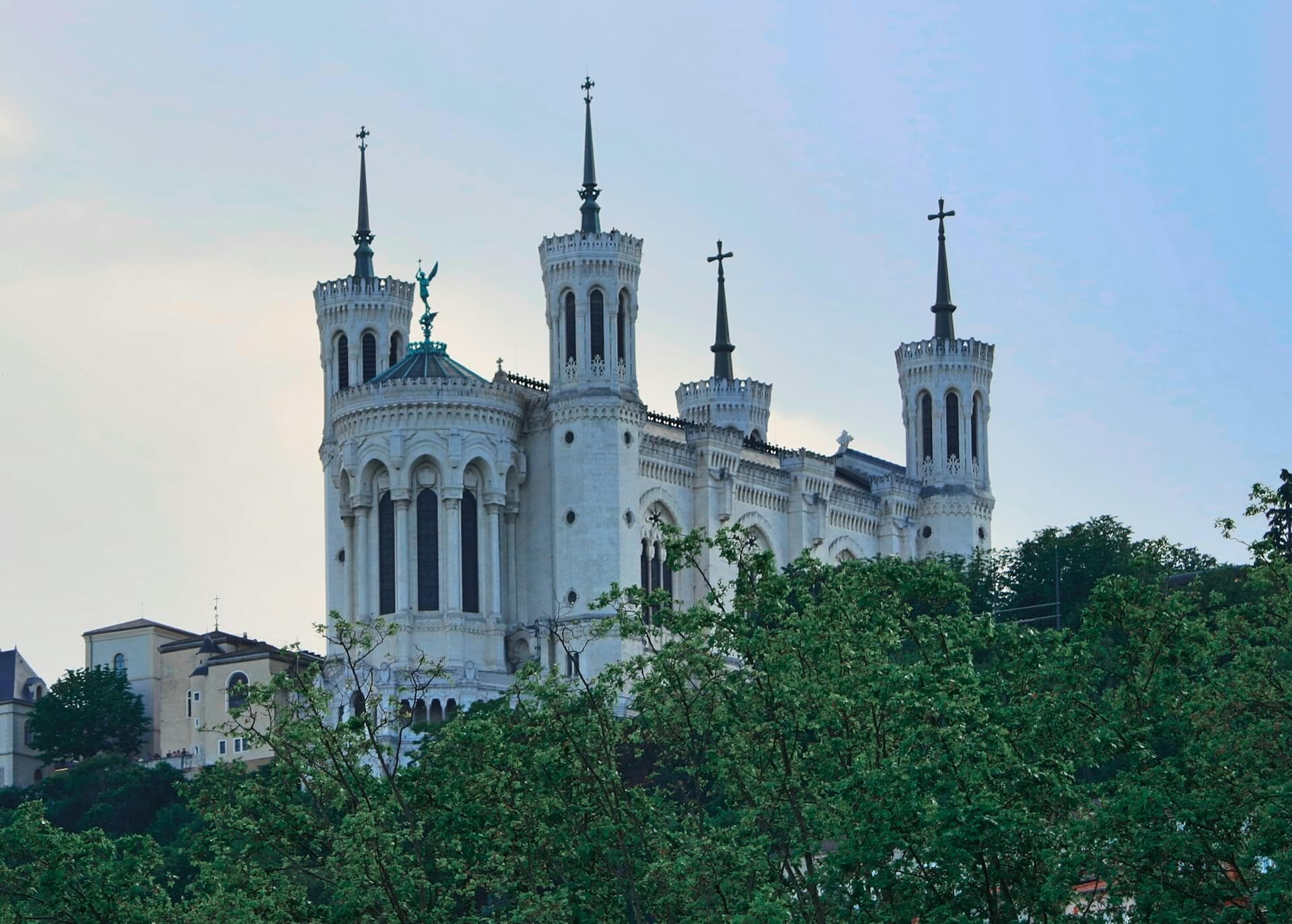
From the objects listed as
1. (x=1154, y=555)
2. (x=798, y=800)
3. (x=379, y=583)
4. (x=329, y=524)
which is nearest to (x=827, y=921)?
(x=798, y=800)

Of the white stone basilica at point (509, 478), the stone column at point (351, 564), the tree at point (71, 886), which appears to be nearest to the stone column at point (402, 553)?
the white stone basilica at point (509, 478)

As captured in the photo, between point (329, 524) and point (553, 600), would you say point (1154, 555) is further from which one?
point (329, 524)

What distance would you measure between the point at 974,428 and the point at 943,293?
649 centimetres

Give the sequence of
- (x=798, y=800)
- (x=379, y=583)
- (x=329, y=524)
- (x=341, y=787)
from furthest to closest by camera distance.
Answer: (x=329, y=524) → (x=379, y=583) → (x=341, y=787) → (x=798, y=800)

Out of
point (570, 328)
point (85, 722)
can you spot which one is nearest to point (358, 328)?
point (570, 328)

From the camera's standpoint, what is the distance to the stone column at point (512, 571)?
335ft

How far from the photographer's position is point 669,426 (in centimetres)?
11038

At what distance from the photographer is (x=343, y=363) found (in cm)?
11119

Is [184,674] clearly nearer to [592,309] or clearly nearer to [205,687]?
[205,687]

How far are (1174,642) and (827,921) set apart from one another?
754 centimetres

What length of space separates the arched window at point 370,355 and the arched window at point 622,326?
468 inches

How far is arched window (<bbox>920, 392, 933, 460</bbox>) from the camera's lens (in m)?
122

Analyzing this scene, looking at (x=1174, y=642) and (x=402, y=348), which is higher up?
(x=402, y=348)

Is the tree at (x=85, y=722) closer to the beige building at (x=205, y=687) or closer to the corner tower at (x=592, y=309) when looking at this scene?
the beige building at (x=205, y=687)
